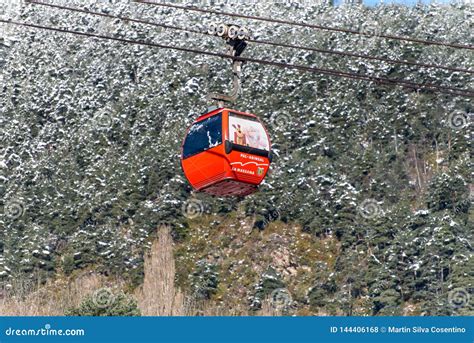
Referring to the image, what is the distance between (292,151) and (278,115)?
5.50 meters
